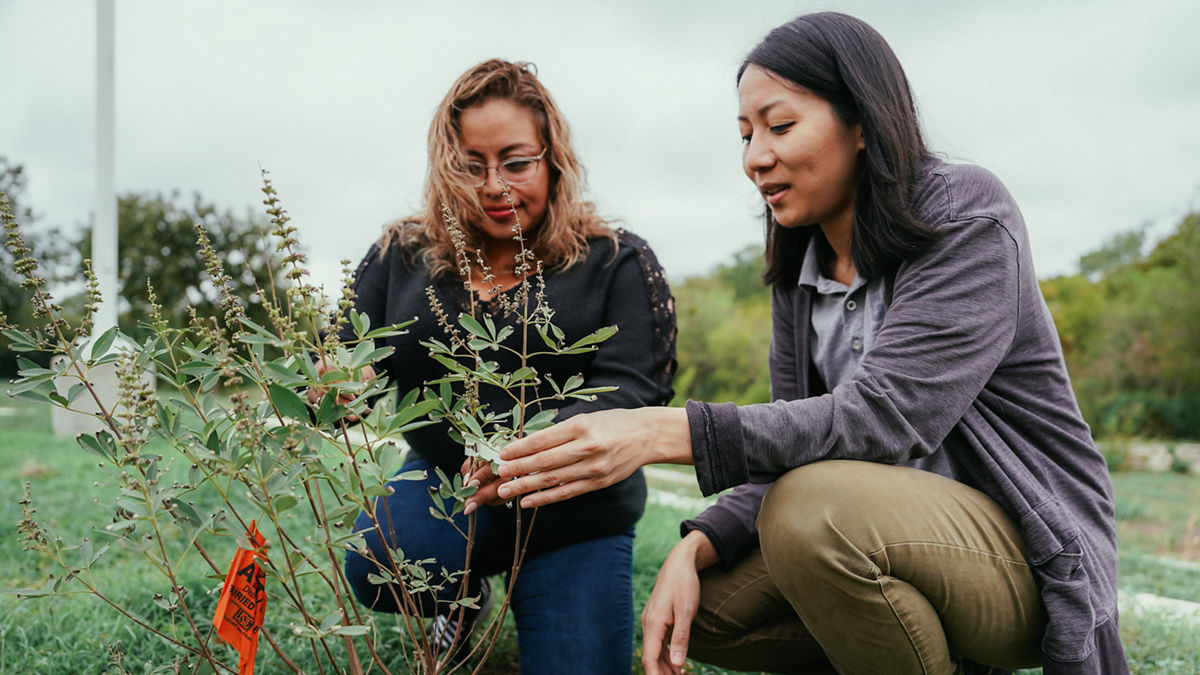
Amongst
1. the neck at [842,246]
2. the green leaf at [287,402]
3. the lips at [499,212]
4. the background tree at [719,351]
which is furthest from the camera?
the background tree at [719,351]

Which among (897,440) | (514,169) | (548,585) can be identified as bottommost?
(548,585)

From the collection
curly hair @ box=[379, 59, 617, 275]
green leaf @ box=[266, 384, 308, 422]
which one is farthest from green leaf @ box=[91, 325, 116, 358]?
curly hair @ box=[379, 59, 617, 275]

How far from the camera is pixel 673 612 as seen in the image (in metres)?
1.76

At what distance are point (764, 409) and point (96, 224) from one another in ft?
26.9

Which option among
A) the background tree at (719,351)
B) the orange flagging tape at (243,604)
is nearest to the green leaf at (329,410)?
the orange flagging tape at (243,604)

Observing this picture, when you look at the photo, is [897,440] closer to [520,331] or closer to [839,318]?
[839,318]

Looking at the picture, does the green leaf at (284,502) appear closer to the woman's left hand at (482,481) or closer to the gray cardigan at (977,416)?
the woman's left hand at (482,481)

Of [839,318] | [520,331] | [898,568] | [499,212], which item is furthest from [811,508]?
[499,212]

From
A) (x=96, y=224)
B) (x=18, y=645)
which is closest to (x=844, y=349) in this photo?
(x=18, y=645)

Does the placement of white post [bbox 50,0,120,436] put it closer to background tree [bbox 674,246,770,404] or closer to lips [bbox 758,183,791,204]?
lips [bbox 758,183,791,204]

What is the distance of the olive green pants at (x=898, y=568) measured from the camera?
145 centimetres

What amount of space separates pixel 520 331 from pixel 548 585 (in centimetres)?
62

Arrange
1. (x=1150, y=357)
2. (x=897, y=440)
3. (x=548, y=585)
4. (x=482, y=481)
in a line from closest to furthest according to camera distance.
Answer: (x=482, y=481) → (x=897, y=440) → (x=548, y=585) → (x=1150, y=357)

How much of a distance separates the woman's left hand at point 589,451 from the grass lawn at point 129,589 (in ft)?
1.89
